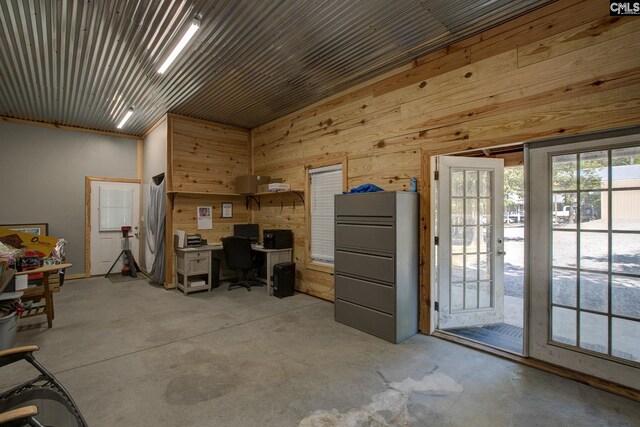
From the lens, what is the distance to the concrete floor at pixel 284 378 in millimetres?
1938

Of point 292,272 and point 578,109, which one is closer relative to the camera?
point 578,109

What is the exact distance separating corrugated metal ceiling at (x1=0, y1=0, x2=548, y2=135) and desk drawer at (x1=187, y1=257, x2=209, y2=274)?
252cm

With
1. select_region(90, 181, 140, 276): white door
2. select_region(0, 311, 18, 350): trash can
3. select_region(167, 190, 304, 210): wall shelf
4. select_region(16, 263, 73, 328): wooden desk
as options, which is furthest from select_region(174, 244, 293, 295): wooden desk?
select_region(90, 181, 140, 276): white door

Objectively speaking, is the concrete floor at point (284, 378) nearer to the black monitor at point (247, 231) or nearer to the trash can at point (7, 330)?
the trash can at point (7, 330)

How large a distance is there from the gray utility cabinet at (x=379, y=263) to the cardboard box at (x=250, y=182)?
2.37 metres

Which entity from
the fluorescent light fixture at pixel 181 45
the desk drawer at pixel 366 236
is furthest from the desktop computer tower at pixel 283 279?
the fluorescent light fixture at pixel 181 45

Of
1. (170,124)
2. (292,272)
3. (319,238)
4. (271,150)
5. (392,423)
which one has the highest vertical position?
(170,124)

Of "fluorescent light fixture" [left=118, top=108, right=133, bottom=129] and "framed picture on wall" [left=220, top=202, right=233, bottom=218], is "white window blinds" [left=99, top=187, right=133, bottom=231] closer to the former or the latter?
"fluorescent light fixture" [left=118, top=108, right=133, bottom=129]

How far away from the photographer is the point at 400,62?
3.39 m

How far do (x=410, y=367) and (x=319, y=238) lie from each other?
2489 millimetres

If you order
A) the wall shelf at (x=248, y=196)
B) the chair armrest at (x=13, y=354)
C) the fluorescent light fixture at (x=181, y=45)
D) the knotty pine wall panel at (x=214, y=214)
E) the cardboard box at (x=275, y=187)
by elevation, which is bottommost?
the chair armrest at (x=13, y=354)

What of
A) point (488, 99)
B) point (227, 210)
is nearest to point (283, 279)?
point (227, 210)

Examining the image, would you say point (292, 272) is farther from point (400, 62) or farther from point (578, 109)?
point (578, 109)

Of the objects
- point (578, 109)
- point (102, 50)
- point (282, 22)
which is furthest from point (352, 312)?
point (102, 50)
